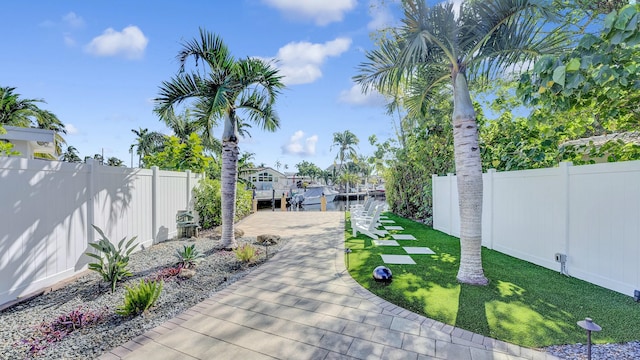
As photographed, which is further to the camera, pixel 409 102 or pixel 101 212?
pixel 409 102

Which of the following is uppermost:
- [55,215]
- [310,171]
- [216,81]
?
[310,171]

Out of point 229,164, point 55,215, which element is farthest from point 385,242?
point 55,215

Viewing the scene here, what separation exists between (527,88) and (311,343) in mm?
4353

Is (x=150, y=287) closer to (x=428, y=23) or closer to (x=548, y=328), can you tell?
(x=548, y=328)

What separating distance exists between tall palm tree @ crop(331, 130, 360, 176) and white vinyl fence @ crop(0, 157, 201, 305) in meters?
34.7

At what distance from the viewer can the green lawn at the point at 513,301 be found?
3.02 metres

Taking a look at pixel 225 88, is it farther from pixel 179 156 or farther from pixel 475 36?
pixel 179 156

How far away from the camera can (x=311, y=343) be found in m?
2.86

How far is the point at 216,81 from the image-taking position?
604cm

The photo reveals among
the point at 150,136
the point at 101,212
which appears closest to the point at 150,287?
the point at 101,212

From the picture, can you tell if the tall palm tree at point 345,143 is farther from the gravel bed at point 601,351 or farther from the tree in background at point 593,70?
the gravel bed at point 601,351

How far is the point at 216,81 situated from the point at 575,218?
774cm

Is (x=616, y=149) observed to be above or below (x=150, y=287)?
above

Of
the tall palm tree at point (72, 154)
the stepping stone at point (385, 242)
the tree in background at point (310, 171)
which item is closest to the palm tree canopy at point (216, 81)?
the stepping stone at point (385, 242)
